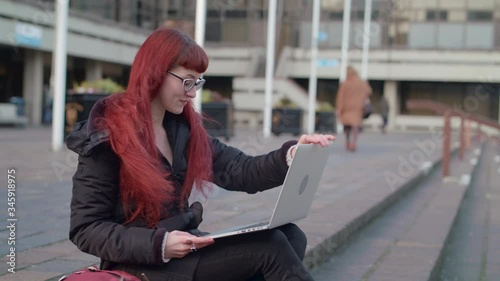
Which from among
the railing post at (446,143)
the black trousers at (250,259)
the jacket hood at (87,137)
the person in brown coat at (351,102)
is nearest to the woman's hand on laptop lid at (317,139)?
the black trousers at (250,259)

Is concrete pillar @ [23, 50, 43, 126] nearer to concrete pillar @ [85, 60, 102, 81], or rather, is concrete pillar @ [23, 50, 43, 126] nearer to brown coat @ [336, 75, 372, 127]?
concrete pillar @ [85, 60, 102, 81]

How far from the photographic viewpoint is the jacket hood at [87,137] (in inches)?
101

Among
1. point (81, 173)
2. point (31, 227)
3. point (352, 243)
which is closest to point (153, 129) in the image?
point (81, 173)

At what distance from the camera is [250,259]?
267 centimetres

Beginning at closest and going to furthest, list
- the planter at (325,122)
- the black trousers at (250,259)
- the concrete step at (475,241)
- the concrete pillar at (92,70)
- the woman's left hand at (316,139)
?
the black trousers at (250,259) < the woman's left hand at (316,139) < the concrete step at (475,241) < the planter at (325,122) < the concrete pillar at (92,70)

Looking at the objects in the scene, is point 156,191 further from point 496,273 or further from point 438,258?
point 496,273

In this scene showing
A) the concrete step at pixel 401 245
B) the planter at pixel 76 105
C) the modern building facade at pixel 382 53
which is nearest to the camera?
the concrete step at pixel 401 245

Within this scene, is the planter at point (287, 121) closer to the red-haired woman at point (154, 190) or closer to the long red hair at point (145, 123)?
the red-haired woman at point (154, 190)

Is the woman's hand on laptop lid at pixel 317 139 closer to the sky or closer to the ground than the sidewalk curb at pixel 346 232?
closer to the sky

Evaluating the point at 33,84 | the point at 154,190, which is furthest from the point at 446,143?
the point at 33,84

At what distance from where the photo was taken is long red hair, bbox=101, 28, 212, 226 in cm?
261

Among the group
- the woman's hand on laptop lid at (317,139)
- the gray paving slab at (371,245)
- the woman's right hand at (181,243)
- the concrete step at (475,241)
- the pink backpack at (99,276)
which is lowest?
the concrete step at (475,241)

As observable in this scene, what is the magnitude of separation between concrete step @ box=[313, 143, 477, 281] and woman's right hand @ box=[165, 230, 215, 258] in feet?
5.89

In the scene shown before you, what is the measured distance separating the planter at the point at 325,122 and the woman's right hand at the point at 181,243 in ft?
86.0
